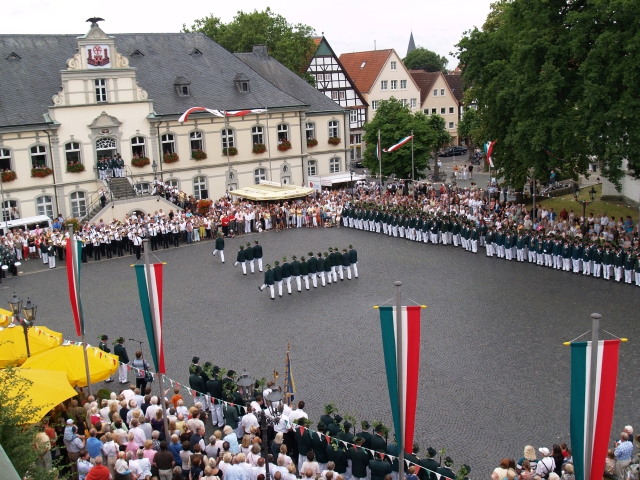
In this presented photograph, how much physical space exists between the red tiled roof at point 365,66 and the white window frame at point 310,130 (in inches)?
759

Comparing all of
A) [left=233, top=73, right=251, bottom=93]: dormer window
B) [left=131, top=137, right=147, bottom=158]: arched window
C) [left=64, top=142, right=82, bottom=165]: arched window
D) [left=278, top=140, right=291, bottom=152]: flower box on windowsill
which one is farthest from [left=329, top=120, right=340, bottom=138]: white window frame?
[left=64, top=142, right=82, bottom=165]: arched window

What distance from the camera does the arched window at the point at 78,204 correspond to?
127ft

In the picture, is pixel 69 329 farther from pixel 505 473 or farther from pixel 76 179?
pixel 76 179

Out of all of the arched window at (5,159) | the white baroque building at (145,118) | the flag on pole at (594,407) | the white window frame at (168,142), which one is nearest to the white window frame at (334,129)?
the white baroque building at (145,118)

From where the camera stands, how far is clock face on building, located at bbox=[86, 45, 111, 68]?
38188mm

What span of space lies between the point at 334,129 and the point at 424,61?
222 ft

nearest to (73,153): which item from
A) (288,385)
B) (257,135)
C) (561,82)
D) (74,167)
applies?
(74,167)

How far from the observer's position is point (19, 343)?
647 inches

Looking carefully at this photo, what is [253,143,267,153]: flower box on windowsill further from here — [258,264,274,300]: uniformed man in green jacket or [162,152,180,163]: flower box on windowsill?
[258,264,274,300]: uniformed man in green jacket

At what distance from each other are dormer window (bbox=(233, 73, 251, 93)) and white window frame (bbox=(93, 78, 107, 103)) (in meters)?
8.75

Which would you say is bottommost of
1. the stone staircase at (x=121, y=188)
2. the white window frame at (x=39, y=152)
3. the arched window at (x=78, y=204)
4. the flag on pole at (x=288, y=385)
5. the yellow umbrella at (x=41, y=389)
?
the flag on pole at (x=288, y=385)

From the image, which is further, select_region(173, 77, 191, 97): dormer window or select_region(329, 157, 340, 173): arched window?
select_region(329, 157, 340, 173): arched window

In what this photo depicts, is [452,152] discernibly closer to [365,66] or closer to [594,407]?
[365,66]

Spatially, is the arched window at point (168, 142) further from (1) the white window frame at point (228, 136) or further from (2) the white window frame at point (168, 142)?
(1) the white window frame at point (228, 136)
